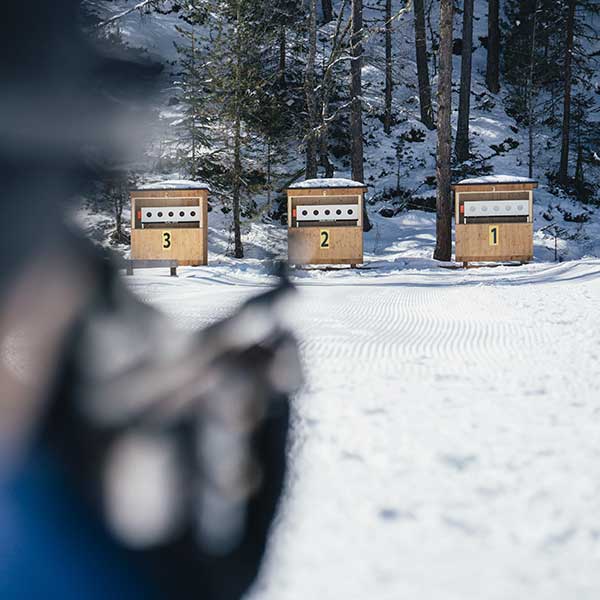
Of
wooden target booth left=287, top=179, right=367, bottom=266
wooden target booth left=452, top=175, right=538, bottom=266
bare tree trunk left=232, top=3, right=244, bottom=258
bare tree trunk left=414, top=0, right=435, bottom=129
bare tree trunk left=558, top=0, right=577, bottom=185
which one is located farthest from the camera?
bare tree trunk left=414, top=0, right=435, bottom=129

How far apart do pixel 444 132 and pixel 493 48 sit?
1199cm

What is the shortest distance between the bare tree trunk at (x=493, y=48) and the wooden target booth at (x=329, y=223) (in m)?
13.1

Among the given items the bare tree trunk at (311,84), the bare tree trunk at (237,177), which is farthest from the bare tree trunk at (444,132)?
the bare tree trunk at (237,177)

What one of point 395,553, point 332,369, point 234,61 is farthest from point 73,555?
point 234,61

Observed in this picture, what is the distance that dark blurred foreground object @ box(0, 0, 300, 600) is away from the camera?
0.97 ft

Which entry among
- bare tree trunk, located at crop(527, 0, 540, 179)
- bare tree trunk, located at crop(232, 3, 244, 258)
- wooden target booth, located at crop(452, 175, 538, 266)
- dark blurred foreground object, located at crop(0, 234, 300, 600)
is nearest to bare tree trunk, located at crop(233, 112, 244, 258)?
bare tree trunk, located at crop(232, 3, 244, 258)

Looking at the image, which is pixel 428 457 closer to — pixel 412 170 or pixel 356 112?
pixel 356 112

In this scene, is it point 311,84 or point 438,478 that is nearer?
point 438,478

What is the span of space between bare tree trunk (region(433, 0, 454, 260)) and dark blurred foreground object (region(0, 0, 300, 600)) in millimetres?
9491

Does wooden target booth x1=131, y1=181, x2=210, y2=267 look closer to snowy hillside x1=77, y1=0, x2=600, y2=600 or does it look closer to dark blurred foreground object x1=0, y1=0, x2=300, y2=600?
snowy hillside x1=77, y1=0, x2=600, y2=600

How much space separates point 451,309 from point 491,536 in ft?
6.30

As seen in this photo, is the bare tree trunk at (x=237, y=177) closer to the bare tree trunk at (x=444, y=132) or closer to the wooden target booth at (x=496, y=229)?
the bare tree trunk at (x=444, y=132)

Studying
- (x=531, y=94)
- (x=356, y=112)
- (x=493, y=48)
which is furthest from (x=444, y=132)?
(x=493, y=48)

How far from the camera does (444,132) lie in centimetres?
920
